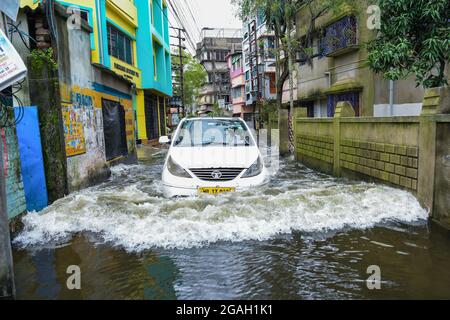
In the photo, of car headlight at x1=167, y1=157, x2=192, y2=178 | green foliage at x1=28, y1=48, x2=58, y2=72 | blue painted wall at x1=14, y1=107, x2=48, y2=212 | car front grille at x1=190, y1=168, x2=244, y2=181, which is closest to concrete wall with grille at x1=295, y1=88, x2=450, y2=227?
car front grille at x1=190, y1=168, x2=244, y2=181

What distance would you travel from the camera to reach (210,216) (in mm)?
5125

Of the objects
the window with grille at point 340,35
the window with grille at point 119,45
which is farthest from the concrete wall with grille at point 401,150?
the window with grille at point 119,45

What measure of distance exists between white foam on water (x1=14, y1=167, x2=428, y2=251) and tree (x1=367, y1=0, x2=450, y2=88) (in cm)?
352

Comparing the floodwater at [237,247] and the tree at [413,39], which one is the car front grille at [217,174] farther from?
the tree at [413,39]

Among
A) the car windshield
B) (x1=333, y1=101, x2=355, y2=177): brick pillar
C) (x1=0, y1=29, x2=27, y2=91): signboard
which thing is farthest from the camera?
(x1=333, y1=101, x2=355, y2=177): brick pillar

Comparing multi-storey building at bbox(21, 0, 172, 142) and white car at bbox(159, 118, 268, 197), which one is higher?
multi-storey building at bbox(21, 0, 172, 142)

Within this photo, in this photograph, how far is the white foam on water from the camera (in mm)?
4594

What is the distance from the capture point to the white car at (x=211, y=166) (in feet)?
18.8

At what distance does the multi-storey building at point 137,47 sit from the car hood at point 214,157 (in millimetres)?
7702

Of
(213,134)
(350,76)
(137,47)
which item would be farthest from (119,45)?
(213,134)

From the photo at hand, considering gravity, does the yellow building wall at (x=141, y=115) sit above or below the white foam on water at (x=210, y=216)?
above
